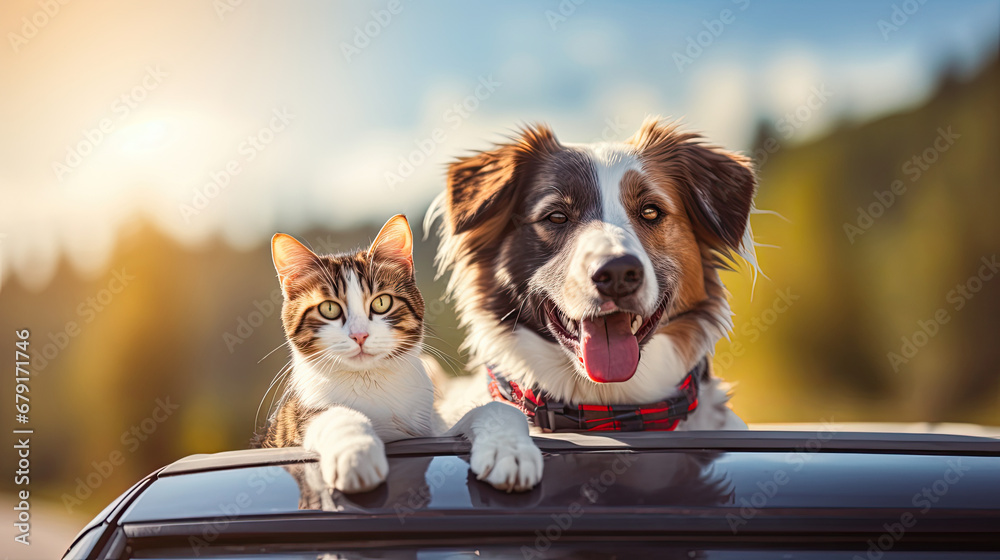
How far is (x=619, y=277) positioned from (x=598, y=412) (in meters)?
0.62

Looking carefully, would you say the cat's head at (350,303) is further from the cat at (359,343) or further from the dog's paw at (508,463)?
the dog's paw at (508,463)

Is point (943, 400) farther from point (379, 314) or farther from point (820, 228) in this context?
point (379, 314)

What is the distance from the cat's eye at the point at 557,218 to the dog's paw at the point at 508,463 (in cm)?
153

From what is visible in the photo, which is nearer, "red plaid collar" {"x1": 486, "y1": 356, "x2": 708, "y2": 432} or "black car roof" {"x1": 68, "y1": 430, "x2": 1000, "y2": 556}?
"black car roof" {"x1": 68, "y1": 430, "x2": 1000, "y2": 556}

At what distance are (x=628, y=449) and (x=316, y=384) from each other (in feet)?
3.41

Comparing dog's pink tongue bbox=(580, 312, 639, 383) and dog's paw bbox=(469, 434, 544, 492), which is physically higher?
dog's paw bbox=(469, 434, 544, 492)

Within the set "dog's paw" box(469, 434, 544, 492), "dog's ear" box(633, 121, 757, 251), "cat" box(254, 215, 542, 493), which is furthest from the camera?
"dog's ear" box(633, 121, 757, 251)

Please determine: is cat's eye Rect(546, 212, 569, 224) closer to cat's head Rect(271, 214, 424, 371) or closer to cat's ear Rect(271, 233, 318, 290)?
cat's head Rect(271, 214, 424, 371)


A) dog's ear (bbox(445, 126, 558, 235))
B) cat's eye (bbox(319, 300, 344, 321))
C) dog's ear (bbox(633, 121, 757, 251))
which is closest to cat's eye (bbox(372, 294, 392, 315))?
cat's eye (bbox(319, 300, 344, 321))

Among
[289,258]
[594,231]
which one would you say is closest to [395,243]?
[289,258]

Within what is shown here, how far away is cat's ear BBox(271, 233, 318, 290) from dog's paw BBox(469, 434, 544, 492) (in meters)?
0.95

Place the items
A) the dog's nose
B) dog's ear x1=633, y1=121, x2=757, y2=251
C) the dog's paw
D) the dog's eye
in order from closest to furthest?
1. the dog's paw
2. the dog's nose
3. the dog's eye
4. dog's ear x1=633, y1=121, x2=757, y2=251

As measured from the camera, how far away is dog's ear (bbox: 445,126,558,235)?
3064 millimetres

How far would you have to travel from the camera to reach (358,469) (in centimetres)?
135
